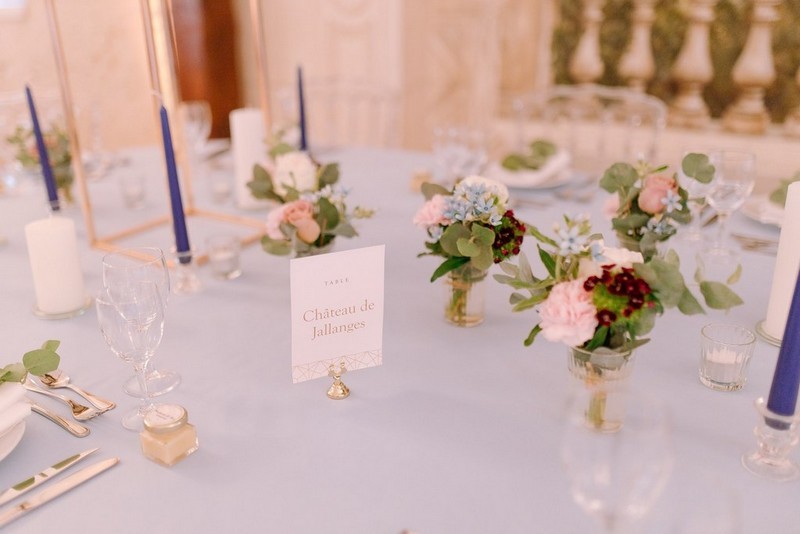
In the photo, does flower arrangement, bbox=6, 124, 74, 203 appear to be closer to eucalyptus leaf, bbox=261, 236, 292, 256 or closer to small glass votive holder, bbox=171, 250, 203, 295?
small glass votive holder, bbox=171, 250, 203, 295

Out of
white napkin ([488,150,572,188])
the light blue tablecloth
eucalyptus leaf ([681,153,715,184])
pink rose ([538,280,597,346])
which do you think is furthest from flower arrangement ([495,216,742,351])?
white napkin ([488,150,572,188])

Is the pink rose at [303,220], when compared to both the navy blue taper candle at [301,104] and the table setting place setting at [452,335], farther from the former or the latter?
the navy blue taper candle at [301,104]

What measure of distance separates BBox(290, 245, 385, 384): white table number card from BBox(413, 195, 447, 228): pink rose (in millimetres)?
A: 160

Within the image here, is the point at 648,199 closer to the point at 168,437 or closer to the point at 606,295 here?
the point at 606,295

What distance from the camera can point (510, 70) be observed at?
4.01 m

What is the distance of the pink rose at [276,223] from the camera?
121 cm

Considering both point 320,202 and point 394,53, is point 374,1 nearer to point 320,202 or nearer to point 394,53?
point 394,53

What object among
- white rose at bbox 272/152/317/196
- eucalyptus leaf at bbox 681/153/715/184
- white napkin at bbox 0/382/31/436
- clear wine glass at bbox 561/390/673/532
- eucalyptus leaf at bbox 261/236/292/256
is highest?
eucalyptus leaf at bbox 681/153/715/184

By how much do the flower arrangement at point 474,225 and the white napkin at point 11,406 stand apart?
23.5 inches

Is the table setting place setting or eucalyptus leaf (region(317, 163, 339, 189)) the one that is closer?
the table setting place setting

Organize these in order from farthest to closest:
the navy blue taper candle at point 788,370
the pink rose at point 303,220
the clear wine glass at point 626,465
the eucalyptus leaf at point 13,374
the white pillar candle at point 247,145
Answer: the white pillar candle at point 247,145, the pink rose at point 303,220, the eucalyptus leaf at point 13,374, the navy blue taper candle at point 788,370, the clear wine glass at point 626,465

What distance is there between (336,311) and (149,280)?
0.99ft

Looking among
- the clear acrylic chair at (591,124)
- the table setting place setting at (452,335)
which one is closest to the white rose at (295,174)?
the table setting place setting at (452,335)

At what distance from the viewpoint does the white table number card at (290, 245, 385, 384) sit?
915 mm
